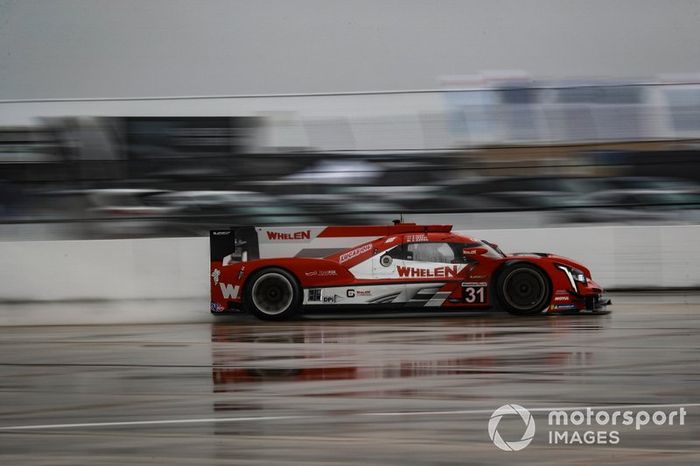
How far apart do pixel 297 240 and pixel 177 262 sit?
7.29ft

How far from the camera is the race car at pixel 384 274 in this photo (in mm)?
9062

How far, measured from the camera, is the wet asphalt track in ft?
13.3

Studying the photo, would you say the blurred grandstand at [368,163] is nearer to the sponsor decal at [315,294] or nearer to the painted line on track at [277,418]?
the sponsor decal at [315,294]

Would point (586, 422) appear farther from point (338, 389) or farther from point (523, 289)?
point (523, 289)

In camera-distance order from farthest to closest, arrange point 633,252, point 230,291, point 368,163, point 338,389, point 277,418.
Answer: point 368,163, point 633,252, point 230,291, point 338,389, point 277,418

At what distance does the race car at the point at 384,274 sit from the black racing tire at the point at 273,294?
0.01 meters

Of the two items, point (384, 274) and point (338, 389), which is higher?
point (384, 274)

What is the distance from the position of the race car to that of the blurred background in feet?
6.40

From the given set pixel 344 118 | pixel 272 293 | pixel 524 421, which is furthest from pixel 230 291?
pixel 524 421

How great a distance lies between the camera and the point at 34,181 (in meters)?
11.6

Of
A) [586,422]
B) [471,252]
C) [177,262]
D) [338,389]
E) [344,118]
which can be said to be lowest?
[586,422]

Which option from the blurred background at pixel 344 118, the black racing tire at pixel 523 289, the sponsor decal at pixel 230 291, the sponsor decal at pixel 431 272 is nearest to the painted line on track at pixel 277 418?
the black racing tire at pixel 523 289

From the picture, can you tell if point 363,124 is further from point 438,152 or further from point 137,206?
point 137,206

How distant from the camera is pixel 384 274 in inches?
363
